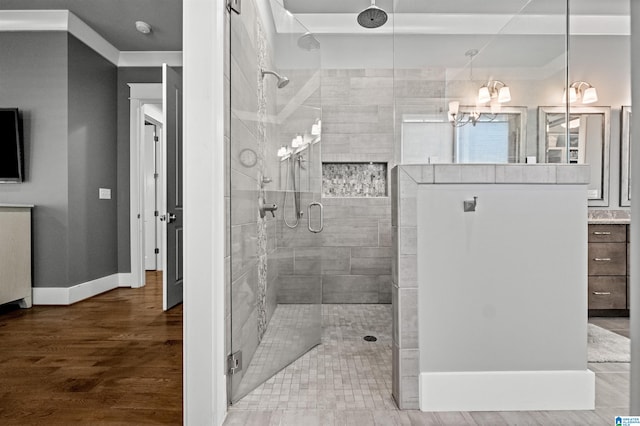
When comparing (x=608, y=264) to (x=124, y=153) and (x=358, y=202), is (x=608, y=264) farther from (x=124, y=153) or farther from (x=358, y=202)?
(x=124, y=153)

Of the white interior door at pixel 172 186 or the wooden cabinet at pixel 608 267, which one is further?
the white interior door at pixel 172 186

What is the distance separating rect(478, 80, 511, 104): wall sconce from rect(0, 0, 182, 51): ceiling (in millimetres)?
2740

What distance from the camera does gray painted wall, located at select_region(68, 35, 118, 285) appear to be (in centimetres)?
368

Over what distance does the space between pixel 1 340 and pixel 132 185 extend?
2.18 m

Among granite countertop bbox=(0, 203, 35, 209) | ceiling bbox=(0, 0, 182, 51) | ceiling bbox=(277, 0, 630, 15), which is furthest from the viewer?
ceiling bbox=(0, 0, 182, 51)

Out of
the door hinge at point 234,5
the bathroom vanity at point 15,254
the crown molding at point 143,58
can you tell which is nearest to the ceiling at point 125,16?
the crown molding at point 143,58

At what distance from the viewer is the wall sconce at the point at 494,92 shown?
2.57m

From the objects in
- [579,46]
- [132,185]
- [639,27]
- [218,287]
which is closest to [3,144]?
[132,185]

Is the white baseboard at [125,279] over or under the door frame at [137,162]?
under

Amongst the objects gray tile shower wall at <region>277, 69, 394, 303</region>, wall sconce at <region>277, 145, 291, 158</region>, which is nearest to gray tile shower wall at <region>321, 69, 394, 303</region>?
gray tile shower wall at <region>277, 69, 394, 303</region>

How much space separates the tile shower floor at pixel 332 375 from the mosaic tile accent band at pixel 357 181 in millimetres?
1528

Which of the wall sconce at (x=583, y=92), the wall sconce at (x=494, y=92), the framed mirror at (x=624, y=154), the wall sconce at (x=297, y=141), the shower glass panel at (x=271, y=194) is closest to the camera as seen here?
the shower glass panel at (x=271, y=194)

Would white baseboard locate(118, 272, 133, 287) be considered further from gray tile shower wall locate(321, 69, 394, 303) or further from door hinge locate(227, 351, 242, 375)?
door hinge locate(227, 351, 242, 375)

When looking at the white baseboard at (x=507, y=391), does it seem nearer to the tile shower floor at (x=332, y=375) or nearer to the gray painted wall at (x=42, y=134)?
the tile shower floor at (x=332, y=375)
